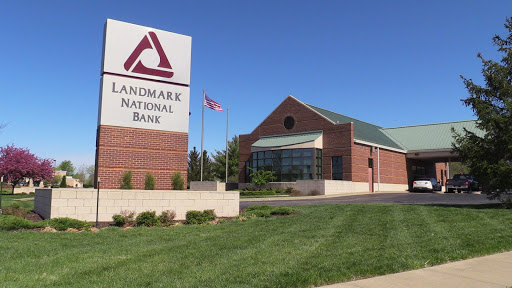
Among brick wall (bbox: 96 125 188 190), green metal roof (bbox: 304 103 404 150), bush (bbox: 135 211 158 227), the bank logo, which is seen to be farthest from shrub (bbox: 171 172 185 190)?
green metal roof (bbox: 304 103 404 150)

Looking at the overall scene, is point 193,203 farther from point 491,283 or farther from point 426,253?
point 491,283

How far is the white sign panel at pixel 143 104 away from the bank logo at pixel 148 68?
398mm

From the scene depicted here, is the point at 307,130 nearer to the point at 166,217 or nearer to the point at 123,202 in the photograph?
the point at 166,217

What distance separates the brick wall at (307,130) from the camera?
37.1 metres

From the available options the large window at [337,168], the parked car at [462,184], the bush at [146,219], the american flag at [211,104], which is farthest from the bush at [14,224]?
the parked car at [462,184]

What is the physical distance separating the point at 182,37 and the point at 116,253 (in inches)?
434

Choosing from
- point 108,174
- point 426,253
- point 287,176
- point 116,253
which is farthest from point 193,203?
point 287,176

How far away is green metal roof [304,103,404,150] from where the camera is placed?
1598 inches

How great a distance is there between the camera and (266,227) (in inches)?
457

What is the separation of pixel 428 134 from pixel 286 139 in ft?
58.1

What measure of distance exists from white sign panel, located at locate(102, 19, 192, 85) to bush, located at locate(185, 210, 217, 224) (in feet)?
18.8

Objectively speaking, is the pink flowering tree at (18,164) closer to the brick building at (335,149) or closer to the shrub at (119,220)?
the brick building at (335,149)

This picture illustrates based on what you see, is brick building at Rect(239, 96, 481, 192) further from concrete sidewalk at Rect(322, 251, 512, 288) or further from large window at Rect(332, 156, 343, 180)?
concrete sidewalk at Rect(322, 251, 512, 288)

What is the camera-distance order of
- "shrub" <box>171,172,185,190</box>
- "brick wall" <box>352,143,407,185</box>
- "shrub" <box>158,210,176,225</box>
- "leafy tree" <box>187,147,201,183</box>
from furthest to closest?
"leafy tree" <box>187,147,201,183</box> → "brick wall" <box>352,143,407,185</box> → "shrub" <box>171,172,185,190</box> → "shrub" <box>158,210,176,225</box>
